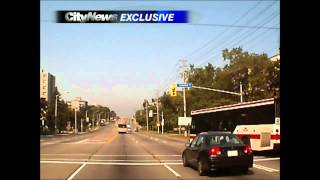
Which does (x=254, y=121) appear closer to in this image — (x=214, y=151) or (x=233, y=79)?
(x=214, y=151)

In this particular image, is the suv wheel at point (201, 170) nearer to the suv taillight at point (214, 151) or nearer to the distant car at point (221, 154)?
the distant car at point (221, 154)

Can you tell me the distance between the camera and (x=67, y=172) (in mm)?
17641

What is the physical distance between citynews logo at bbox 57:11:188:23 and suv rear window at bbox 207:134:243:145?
6.67m

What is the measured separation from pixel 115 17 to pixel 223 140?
26.3 feet

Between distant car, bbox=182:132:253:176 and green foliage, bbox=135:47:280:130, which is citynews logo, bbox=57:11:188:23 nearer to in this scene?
distant car, bbox=182:132:253:176

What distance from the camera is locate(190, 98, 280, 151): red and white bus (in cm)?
2488

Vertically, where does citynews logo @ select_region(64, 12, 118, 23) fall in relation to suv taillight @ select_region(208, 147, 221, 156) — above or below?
above

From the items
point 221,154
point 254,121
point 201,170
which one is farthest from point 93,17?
point 254,121

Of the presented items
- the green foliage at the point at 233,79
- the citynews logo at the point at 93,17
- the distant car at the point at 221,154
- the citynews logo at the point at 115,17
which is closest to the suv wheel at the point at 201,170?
the distant car at the point at 221,154

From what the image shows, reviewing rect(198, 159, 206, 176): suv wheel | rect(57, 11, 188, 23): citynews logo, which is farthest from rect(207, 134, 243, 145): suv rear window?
rect(57, 11, 188, 23): citynews logo

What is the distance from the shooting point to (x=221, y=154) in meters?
16.3
